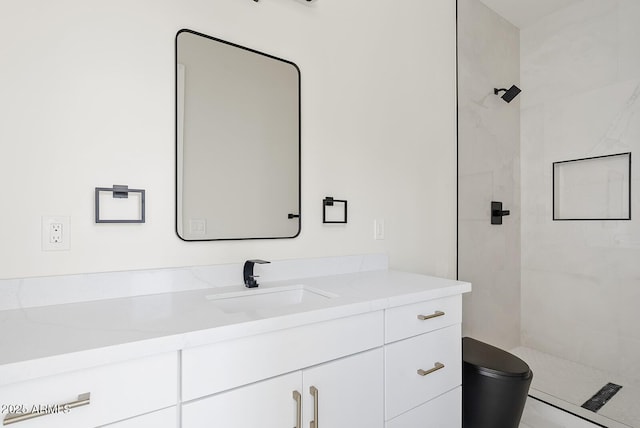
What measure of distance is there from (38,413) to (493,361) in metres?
1.73

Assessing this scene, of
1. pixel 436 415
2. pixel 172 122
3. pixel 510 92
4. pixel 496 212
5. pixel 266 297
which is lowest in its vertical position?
pixel 436 415

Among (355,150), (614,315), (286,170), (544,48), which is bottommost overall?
(614,315)

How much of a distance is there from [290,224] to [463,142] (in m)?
1.35

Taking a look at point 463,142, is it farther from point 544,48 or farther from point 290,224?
point 290,224

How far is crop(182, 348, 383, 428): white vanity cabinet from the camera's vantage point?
868mm

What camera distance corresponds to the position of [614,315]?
177cm

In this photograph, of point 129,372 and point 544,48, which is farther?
point 544,48

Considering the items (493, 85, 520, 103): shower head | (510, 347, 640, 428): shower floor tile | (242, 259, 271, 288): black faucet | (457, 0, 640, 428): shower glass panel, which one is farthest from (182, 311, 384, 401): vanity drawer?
(493, 85, 520, 103): shower head

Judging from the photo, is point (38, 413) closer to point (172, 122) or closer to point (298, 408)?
point (298, 408)

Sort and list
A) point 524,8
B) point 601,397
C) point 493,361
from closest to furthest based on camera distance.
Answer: point 493,361
point 601,397
point 524,8

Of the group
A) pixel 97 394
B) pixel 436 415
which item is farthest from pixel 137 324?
pixel 436 415

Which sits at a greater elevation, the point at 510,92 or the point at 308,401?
the point at 510,92

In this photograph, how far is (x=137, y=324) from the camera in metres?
0.88

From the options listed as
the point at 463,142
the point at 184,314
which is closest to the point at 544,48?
the point at 463,142
